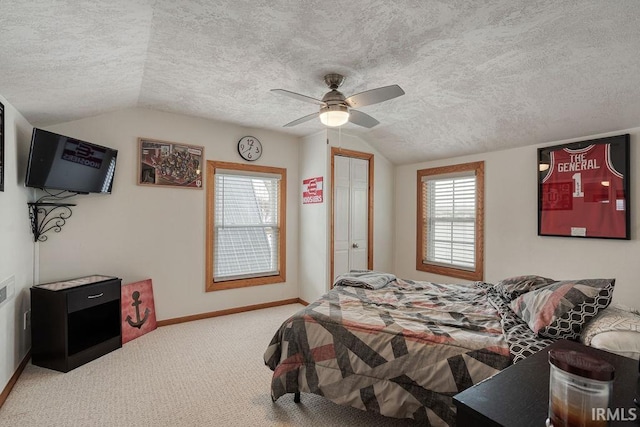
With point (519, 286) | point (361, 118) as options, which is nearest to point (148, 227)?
point (361, 118)

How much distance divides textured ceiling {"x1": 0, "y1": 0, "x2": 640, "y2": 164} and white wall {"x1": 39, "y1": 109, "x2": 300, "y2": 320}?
0.29 m

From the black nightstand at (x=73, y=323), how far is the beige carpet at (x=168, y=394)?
97 mm

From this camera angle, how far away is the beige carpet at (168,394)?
2.11 metres

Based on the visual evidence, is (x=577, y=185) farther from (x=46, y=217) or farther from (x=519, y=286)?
(x=46, y=217)

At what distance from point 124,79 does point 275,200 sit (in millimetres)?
2457

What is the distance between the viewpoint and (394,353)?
1911 mm

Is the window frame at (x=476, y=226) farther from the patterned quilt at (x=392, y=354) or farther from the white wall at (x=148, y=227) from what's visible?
the white wall at (x=148, y=227)

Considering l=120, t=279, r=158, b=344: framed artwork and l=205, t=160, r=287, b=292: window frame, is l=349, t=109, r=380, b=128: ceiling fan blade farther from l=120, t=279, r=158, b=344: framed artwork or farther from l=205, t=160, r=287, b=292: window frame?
l=120, t=279, r=158, b=344: framed artwork

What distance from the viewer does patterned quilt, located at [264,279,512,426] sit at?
1.75 m

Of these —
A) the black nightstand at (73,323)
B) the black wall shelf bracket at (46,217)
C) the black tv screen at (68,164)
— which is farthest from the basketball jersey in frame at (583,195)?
the black wall shelf bracket at (46,217)

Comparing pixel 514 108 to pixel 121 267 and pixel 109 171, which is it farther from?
pixel 121 267

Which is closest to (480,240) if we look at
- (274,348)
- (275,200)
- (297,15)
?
(275,200)

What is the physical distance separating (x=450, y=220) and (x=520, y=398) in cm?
396

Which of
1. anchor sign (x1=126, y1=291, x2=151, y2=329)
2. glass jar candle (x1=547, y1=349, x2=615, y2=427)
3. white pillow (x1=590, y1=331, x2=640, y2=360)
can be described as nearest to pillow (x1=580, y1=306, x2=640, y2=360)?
white pillow (x1=590, y1=331, x2=640, y2=360)
